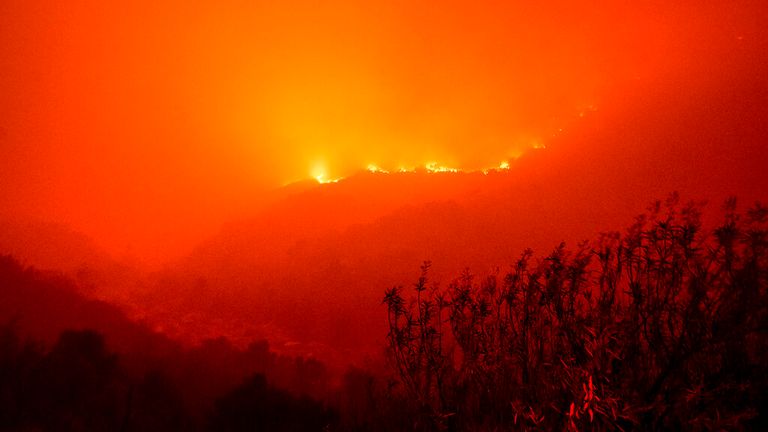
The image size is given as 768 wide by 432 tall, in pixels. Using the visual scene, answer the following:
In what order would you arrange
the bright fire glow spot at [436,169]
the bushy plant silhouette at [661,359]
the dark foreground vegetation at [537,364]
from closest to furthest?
1. the bushy plant silhouette at [661,359]
2. the dark foreground vegetation at [537,364]
3. the bright fire glow spot at [436,169]

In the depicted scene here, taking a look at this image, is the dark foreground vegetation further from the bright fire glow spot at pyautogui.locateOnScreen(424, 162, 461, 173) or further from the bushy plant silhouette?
the bright fire glow spot at pyautogui.locateOnScreen(424, 162, 461, 173)

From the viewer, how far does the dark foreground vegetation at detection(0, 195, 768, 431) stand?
585 cm

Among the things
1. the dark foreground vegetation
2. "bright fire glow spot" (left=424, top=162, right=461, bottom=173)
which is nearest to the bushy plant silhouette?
the dark foreground vegetation

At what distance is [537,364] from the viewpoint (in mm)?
8414

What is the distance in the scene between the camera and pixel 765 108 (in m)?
74.7

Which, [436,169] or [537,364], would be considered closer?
[537,364]

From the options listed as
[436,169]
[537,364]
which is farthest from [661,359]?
[436,169]

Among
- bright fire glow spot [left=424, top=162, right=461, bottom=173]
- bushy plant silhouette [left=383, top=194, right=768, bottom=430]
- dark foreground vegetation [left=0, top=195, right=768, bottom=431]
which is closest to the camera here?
bushy plant silhouette [left=383, top=194, right=768, bottom=430]

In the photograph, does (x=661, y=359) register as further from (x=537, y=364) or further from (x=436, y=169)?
(x=436, y=169)

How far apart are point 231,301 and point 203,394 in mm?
32697

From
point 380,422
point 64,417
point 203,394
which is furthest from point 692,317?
point 203,394

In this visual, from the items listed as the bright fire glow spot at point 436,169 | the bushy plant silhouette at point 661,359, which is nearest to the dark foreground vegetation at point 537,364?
the bushy plant silhouette at point 661,359

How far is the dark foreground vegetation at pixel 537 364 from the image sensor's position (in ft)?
19.2

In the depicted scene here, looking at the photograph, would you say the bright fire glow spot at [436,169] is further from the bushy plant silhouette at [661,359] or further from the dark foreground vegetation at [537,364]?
the bushy plant silhouette at [661,359]
